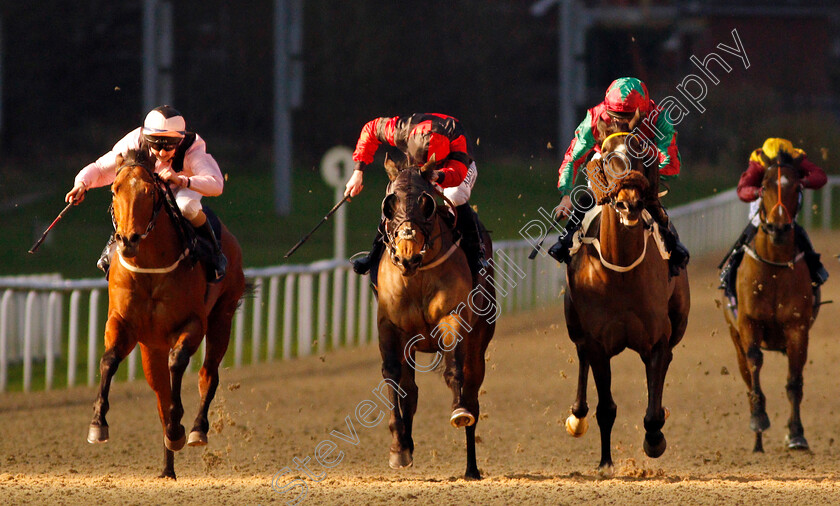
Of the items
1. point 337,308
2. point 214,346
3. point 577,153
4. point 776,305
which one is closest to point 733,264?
point 776,305

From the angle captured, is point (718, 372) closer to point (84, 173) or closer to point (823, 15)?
Result: point (84, 173)

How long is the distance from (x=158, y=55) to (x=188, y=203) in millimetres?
9139

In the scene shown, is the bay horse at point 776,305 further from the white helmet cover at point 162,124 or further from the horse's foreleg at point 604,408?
the white helmet cover at point 162,124

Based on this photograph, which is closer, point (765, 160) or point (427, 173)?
point (427, 173)

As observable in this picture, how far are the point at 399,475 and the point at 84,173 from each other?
2367 mm

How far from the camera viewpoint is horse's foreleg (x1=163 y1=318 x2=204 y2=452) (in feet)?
20.4

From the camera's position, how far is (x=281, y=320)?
1455cm

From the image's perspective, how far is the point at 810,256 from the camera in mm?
8211

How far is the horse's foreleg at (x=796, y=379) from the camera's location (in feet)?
26.6

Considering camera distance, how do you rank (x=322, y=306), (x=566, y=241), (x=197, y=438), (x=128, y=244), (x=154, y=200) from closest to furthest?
(x=128, y=244) → (x=154, y=200) → (x=197, y=438) → (x=566, y=241) → (x=322, y=306)

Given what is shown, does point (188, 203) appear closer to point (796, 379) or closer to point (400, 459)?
point (400, 459)

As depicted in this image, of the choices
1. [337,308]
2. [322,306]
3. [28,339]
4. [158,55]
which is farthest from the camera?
[158,55]

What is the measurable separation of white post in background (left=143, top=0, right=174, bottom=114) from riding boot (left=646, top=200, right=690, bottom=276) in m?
7.74

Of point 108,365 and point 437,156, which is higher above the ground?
point 437,156
